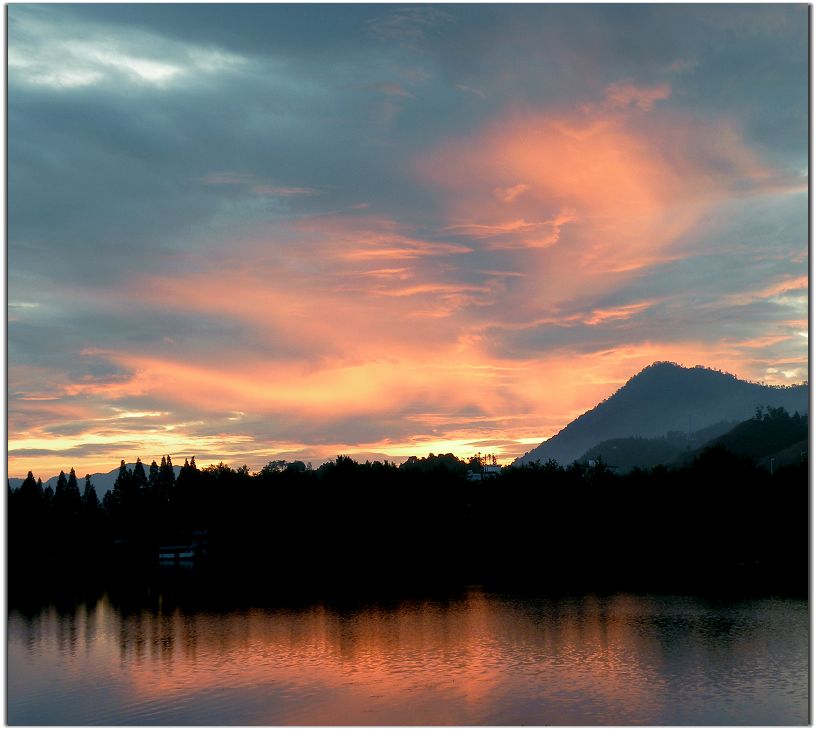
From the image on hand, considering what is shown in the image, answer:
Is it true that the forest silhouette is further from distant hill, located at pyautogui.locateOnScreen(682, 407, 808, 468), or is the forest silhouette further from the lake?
distant hill, located at pyautogui.locateOnScreen(682, 407, 808, 468)

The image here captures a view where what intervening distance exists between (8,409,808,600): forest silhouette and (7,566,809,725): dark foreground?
13433mm

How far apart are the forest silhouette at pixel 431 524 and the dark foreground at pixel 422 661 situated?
13.4 meters

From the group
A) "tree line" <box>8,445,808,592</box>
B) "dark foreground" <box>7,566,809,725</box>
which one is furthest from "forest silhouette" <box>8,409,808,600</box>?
"dark foreground" <box>7,566,809,725</box>

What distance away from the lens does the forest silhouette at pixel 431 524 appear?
65.7 meters

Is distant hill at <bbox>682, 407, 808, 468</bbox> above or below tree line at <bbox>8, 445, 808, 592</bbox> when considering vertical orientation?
above

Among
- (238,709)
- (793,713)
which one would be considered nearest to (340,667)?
(238,709)

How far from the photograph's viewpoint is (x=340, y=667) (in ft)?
94.8

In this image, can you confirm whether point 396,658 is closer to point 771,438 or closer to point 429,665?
point 429,665

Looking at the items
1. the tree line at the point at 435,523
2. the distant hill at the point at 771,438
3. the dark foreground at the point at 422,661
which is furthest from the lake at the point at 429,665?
the distant hill at the point at 771,438

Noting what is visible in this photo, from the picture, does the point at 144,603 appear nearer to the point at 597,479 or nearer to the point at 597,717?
the point at 597,717

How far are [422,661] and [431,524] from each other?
5918 centimetres

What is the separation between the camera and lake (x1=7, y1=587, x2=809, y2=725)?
2317cm

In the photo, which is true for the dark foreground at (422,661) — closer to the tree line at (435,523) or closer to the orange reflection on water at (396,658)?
the orange reflection on water at (396,658)

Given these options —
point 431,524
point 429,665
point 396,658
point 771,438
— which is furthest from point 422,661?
point 771,438
